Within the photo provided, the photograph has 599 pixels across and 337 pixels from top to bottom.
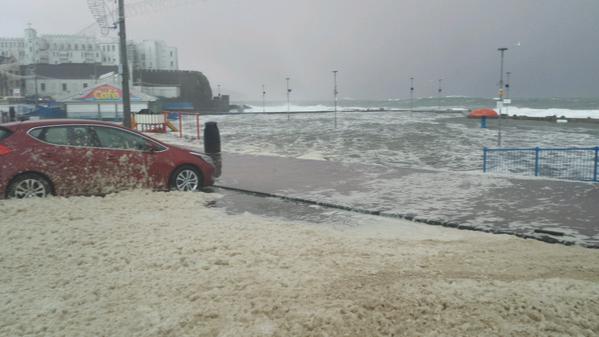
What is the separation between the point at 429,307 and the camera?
4.19 meters

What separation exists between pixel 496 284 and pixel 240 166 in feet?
36.6

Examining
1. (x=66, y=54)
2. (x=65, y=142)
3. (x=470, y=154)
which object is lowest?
(x=470, y=154)

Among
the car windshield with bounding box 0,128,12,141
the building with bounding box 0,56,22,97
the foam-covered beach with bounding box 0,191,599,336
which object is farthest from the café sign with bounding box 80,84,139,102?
the building with bounding box 0,56,22,97

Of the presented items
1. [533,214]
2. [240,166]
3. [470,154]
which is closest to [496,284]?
[533,214]

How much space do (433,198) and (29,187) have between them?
7.92 m

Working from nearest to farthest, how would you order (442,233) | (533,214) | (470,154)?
(442,233) → (533,214) → (470,154)

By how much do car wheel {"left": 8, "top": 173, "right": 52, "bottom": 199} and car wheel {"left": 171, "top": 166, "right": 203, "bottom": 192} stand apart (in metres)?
2.46

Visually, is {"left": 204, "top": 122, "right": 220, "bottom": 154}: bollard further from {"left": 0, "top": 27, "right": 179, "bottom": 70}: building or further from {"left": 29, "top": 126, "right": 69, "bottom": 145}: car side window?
{"left": 0, "top": 27, "right": 179, "bottom": 70}: building

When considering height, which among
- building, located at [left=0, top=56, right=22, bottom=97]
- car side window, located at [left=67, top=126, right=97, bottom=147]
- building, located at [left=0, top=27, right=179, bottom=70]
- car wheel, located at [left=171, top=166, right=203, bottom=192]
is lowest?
car wheel, located at [left=171, top=166, right=203, bottom=192]

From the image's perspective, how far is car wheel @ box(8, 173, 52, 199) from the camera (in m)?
8.65

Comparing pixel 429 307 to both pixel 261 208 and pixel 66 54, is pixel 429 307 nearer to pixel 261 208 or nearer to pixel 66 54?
pixel 261 208

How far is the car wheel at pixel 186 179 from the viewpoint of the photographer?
1040cm

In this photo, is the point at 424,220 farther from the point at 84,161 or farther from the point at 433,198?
the point at 84,161

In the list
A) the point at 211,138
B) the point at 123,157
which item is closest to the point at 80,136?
the point at 123,157
